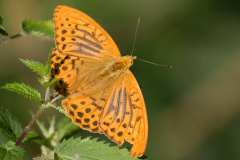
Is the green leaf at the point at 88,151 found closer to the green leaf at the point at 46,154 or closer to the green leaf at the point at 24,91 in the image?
the green leaf at the point at 46,154

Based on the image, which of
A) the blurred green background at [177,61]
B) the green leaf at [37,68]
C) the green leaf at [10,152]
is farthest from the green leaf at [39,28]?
the blurred green background at [177,61]

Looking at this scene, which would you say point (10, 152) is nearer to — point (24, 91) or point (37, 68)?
point (24, 91)

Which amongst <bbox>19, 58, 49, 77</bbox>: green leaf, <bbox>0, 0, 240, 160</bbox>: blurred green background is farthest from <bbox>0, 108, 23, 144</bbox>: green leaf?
<bbox>0, 0, 240, 160</bbox>: blurred green background

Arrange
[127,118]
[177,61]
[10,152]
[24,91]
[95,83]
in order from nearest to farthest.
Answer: [10,152]
[24,91]
[127,118]
[95,83]
[177,61]

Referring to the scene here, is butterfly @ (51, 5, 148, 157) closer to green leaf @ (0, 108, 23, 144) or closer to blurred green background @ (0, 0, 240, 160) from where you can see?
green leaf @ (0, 108, 23, 144)

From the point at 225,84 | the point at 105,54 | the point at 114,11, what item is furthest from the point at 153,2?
the point at 105,54

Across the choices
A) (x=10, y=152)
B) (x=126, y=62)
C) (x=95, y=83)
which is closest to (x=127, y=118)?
(x=95, y=83)
